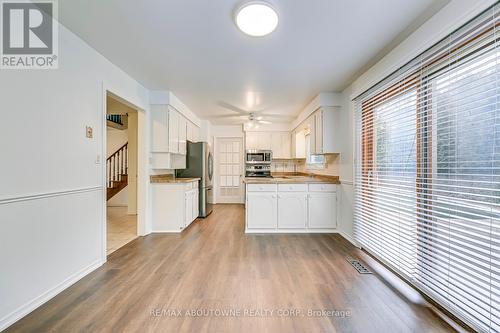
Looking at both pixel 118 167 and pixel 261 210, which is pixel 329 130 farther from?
pixel 118 167

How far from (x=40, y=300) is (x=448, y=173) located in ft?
11.4

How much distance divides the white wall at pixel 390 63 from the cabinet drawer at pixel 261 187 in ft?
3.89

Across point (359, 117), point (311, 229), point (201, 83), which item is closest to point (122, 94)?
point (201, 83)

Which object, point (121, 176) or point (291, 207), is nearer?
Answer: point (291, 207)

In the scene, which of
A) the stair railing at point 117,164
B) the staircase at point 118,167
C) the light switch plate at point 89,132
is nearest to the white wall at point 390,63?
the light switch plate at point 89,132

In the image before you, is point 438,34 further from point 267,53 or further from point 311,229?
point 311,229

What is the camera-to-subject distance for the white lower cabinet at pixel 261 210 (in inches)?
151

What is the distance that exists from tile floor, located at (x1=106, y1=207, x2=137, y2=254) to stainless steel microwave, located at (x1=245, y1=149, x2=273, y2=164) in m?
3.18

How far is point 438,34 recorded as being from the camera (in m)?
1.75

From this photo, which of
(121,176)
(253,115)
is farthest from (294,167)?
(121,176)

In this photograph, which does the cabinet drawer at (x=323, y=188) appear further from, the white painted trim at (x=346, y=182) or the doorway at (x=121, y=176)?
the doorway at (x=121, y=176)

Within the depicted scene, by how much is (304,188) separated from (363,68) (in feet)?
6.54

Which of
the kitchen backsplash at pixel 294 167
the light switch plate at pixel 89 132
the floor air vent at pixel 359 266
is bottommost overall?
the floor air vent at pixel 359 266

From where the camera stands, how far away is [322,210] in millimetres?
3854
